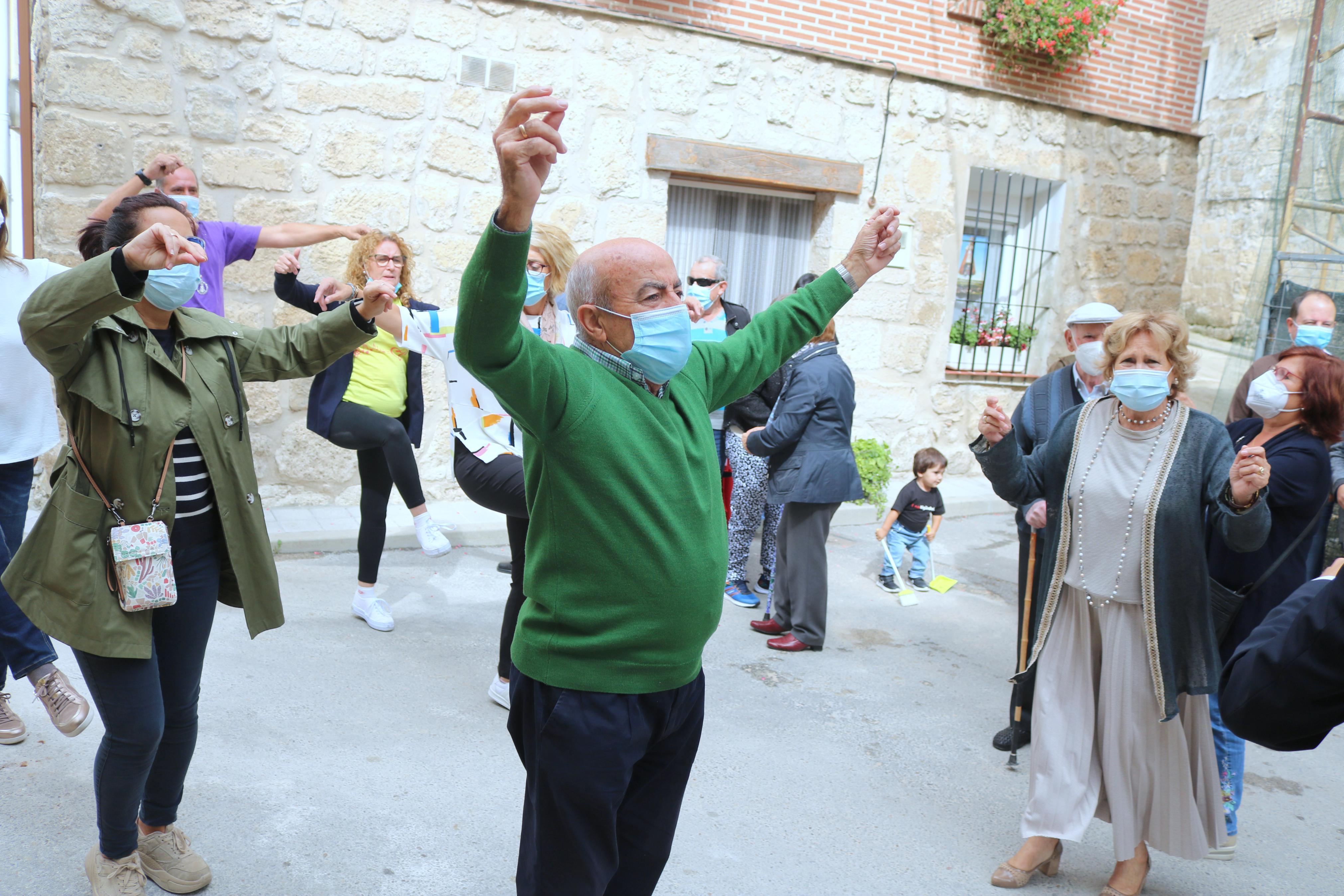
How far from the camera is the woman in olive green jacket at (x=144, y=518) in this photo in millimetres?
2436

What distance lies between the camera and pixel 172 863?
278cm

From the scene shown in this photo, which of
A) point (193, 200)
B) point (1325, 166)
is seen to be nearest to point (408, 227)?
point (193, 200)

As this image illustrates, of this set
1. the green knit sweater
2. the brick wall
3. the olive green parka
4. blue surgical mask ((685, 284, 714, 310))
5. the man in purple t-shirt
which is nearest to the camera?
the green knit sweater

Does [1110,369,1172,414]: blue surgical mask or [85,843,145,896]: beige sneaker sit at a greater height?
[1110,369,1172,414]: blue surgical mask

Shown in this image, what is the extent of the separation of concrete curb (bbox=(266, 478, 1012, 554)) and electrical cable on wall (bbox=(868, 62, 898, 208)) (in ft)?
9.12

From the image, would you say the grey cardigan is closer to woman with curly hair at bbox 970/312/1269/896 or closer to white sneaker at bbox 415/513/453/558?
woman with curly hair at bbox 970/312/1269/896

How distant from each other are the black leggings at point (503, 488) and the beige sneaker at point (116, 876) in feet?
4.57

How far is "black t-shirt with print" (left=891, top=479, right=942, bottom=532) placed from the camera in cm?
645

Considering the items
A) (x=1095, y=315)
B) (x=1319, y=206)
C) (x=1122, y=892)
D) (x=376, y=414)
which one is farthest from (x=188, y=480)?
(x=1319, y=206)

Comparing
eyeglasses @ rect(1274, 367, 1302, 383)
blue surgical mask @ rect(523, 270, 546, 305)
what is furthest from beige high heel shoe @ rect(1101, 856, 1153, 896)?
blue surgical mask @ rect(523, 270, 546, 305)

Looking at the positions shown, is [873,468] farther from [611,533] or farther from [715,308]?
[611,533]

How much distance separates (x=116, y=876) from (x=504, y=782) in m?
1.27

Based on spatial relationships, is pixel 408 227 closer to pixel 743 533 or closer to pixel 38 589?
pixel 743 533

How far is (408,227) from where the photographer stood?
710 centimetres
